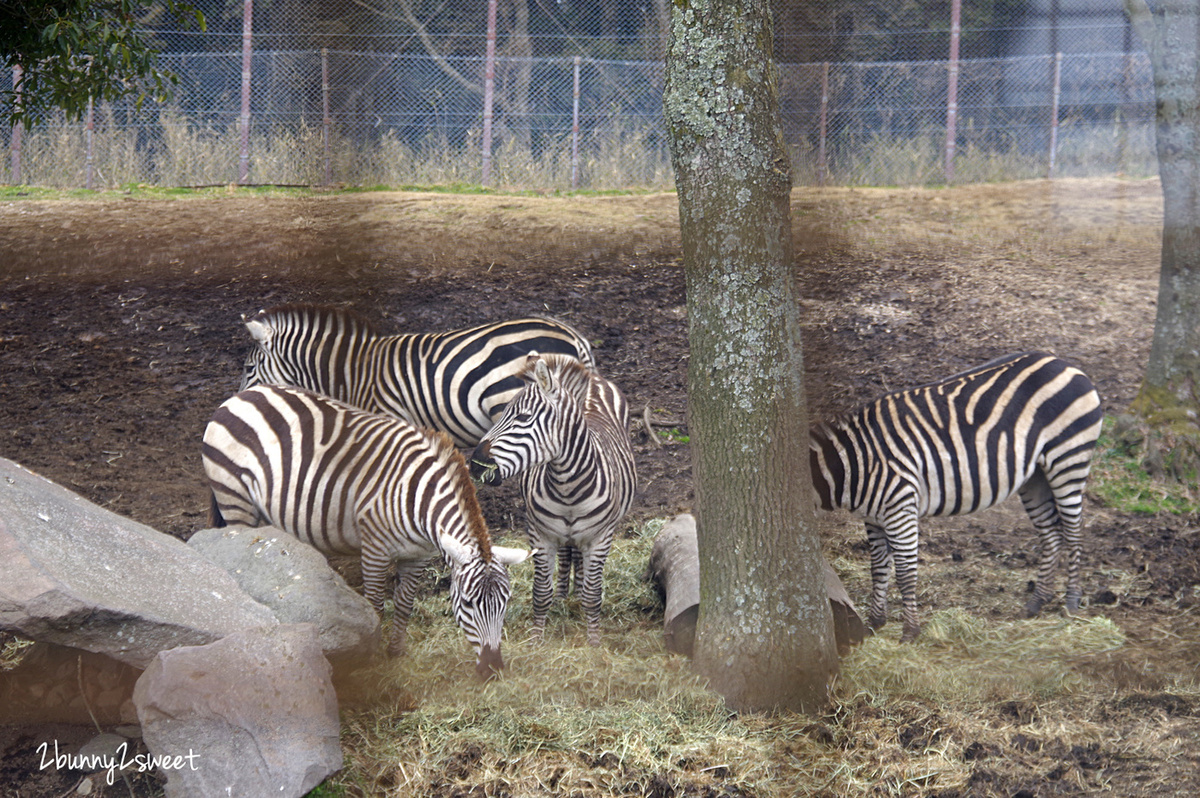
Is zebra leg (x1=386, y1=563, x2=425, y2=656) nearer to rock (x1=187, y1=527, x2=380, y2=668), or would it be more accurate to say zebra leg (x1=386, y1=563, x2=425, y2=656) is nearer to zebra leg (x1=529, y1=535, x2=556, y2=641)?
rock (x1=187, y1=527, x2=380, y2=668)

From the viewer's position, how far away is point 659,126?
10836 millimetres

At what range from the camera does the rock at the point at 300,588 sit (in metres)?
3.41

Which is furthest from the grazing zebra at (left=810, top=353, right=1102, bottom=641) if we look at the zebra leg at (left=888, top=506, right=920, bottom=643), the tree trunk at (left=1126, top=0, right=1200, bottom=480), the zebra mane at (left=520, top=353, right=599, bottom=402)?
the tree trunk at (left=1126, top=0, right=1200, bottom=480)

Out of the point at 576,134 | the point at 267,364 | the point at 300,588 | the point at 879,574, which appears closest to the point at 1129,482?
the point at 879,574

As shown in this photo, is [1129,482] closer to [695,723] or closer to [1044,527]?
[1044,527]

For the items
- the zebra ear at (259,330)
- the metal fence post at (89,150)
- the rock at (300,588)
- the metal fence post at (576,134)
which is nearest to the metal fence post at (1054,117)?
the metal fence post at (576,134)

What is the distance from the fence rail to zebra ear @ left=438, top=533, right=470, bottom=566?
5.51m

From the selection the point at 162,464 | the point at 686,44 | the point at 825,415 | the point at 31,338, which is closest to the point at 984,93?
the point at 825,415

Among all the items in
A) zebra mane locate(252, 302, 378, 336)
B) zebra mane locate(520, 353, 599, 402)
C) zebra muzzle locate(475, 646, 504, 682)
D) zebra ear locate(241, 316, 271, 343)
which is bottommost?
zebra muzzle locate(475, 646, 504, 682)

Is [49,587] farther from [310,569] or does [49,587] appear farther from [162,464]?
[162,464]

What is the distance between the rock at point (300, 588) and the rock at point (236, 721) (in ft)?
1.63

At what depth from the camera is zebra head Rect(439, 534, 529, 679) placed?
348 cm

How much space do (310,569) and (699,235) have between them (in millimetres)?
2024

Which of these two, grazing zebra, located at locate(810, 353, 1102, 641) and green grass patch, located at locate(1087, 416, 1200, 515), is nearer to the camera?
grazing zebra, located at locate(810, 353, 1102, 641)
